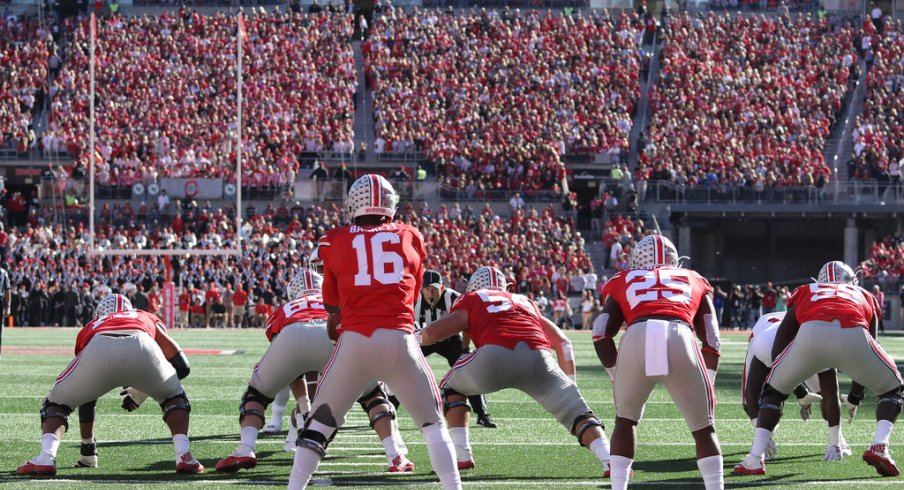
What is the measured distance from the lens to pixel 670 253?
7484mm

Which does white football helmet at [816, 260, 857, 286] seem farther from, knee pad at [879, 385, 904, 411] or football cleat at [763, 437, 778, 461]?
football cleat at [763, 437, 778, 461]

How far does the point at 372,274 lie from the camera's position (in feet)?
22.0

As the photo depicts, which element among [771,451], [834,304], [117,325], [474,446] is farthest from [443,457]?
[771,451]

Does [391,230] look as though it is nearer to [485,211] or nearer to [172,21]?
[485,211]

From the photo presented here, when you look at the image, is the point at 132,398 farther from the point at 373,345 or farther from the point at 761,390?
the point at 761,390

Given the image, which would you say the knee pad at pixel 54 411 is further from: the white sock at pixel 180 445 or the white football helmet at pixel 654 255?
the white football helmet at pixel 654 255

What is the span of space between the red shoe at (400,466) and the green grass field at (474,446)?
9 cm

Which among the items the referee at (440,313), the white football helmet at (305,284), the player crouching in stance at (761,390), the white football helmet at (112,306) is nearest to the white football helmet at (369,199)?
the white football helmet at (112,306)

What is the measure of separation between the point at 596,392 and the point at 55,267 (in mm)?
18819

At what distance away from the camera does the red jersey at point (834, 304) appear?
8516mm

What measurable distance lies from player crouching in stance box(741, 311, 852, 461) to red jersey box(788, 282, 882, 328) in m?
0.57

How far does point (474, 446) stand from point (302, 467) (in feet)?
11.5

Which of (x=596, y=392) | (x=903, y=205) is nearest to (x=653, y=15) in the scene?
(x=903, y=205)

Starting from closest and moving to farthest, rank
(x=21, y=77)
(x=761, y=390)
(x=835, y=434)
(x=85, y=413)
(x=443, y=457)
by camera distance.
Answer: (x=443, y=457) → (x=85, y=413) → (x=835, y=434) → (x=761, y=390) → (x=21, y=77)
